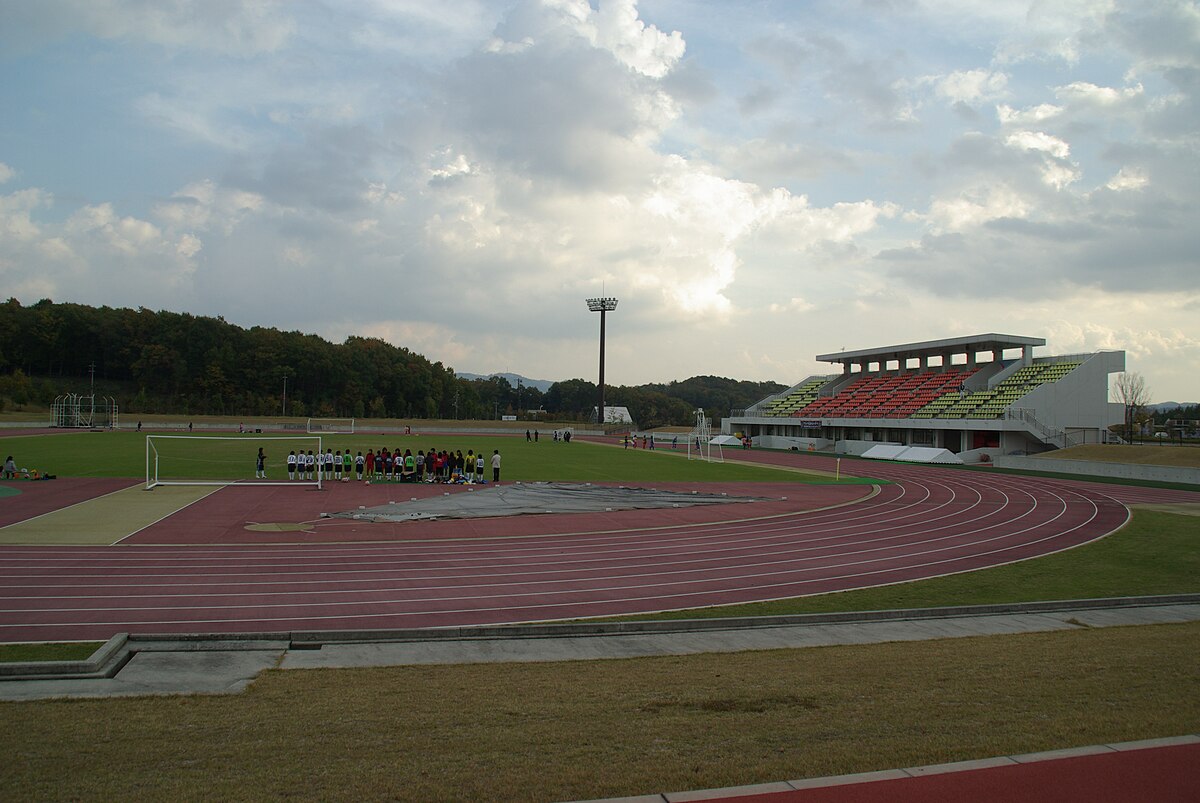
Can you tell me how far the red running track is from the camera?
39.2 feet

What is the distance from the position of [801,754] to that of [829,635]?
6.31 m

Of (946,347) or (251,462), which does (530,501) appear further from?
(946,347)

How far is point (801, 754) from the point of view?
5617 mm

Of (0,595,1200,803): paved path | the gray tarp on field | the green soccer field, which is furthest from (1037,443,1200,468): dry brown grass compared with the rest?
(0,595,1200,803): paved path

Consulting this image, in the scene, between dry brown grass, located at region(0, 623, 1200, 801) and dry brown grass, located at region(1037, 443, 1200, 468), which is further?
dry brown grass, located at region(1037, 443, 1200, 468)

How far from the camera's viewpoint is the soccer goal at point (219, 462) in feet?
97.2

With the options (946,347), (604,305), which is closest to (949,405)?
(946,347)

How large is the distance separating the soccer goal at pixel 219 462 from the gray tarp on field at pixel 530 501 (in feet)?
20.8

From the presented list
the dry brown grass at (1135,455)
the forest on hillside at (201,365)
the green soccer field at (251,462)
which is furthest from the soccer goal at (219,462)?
the forest on hillside at (201,365)

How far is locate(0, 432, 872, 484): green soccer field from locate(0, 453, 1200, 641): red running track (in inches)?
551

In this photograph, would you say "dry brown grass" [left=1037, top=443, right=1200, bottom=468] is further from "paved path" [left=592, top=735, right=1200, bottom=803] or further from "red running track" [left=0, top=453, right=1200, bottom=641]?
"paved path" [left=592, top=735, right=1200, bottom=803]

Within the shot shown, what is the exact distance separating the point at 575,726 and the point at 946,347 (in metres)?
66.2

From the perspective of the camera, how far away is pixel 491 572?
15.5 meters

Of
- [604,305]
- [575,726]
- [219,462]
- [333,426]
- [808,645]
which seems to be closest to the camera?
[575,726]
